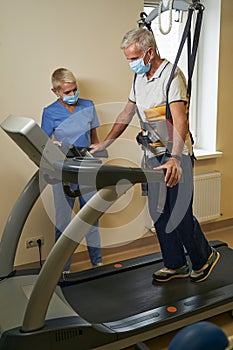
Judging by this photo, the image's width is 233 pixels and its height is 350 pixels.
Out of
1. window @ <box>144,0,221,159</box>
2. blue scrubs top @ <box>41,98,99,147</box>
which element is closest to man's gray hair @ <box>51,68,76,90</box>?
blue scrubs top @ <box>41,98,99,147</box>

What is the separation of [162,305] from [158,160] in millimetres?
834

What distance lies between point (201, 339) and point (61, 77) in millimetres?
2392

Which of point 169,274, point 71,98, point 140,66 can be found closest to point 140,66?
point 140,66

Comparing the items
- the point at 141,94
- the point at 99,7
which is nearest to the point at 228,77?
the point at 99,7

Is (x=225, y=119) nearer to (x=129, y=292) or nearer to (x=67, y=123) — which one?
(x=67, y=123)

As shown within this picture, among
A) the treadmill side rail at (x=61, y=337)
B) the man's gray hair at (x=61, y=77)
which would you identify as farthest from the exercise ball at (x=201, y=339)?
the man's gray hair at (x=61, y=77)

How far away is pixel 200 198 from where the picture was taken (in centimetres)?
402

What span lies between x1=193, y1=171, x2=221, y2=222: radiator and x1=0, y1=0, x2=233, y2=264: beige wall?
788mm

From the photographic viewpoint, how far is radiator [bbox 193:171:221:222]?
3988 mm

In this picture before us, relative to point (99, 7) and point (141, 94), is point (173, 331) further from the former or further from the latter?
point (99, 7)

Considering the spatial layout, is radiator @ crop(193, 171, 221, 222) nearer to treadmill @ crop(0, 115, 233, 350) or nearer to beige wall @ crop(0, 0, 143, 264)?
treadmill @ crop(0, 115, 233, 350)

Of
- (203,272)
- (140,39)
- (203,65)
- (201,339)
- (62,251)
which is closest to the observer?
(201,339)

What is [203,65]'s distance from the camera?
13.6 ft

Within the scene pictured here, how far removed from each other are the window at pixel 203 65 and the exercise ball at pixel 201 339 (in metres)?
3.08
